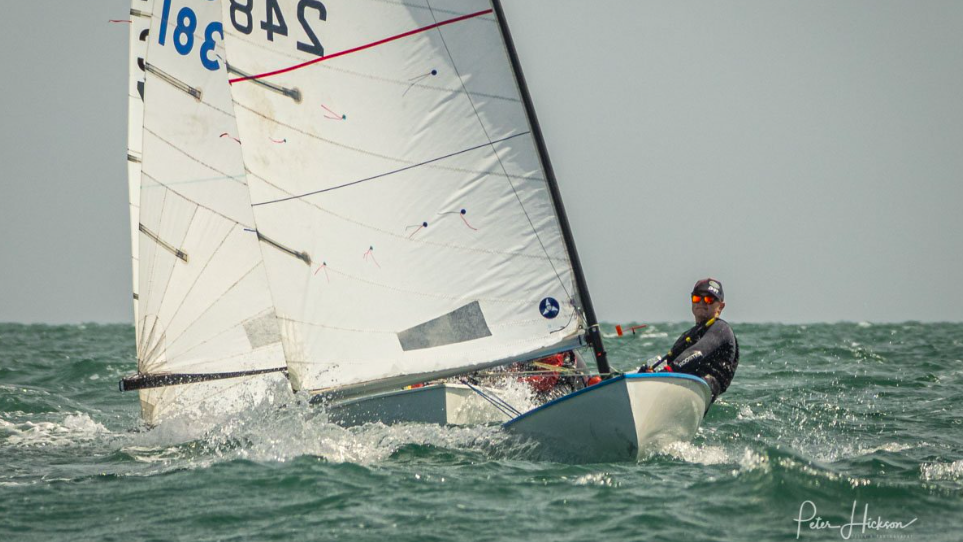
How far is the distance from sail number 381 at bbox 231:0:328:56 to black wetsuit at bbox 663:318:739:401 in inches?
142

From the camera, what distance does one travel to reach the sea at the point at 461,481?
6270 mm

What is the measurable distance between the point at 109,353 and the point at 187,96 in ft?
40.2

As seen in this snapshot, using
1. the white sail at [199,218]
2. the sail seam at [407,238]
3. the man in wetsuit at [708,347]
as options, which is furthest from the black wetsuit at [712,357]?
the white sail at [199,218]

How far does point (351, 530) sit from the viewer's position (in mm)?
6180

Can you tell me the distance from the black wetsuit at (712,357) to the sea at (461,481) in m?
0.58

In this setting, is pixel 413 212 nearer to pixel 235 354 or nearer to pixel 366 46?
pixel 366 46

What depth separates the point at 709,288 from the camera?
8656 millimetres

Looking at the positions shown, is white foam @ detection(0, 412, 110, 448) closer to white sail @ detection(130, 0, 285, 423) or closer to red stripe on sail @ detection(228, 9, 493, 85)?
white sail @ detection(130, 0, 285, 423)

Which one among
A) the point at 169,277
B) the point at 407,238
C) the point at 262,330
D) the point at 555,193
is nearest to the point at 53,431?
the point at 169,277

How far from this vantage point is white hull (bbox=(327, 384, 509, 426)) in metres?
9.28

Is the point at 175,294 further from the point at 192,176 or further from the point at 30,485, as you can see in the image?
the point at 30,485

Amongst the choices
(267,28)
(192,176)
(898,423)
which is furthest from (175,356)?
(898,423)

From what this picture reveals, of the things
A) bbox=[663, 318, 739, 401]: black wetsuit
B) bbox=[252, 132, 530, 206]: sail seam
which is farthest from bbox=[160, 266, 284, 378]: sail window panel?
bbox=[663, 318, 739, 401]: black wetsuit
